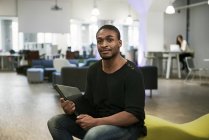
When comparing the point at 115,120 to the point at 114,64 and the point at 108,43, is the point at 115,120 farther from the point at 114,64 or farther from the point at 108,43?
the point at 108,43

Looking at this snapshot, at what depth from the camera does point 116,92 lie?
248 centimetres

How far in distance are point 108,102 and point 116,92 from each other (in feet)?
0.33

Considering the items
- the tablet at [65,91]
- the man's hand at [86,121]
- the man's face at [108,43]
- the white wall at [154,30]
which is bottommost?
the man's hand at [86,121]

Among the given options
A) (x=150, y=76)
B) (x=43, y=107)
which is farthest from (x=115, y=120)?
(x=150, y=76)

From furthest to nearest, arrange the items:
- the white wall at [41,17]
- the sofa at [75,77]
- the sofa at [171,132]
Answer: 1. the white wall at [41,17]
2. the sofa at [75,77]
3. the sofa at [171,132]

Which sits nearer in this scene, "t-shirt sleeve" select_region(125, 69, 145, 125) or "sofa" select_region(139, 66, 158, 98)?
"t-shirt sleeve" select_region(125, 69, 145, 125)

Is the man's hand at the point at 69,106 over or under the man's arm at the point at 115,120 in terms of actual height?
over

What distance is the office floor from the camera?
4.92 metres

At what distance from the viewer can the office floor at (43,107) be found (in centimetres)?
492

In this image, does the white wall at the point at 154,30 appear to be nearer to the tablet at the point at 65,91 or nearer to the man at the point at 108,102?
the tablet at the point at 65,91

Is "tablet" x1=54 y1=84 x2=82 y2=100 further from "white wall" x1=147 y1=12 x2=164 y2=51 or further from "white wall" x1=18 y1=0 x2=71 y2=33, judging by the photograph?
"white wall" x1=18 y1=0 x2=71 y2=33

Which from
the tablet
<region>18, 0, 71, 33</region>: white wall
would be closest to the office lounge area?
the tablet

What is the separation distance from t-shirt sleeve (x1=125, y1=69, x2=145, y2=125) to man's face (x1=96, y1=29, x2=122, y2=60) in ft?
0.74

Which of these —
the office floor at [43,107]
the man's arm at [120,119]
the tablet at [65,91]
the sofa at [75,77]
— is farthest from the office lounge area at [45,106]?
the man's arm at [120,119]
